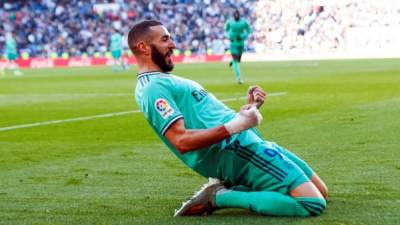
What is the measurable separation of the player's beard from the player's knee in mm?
1237

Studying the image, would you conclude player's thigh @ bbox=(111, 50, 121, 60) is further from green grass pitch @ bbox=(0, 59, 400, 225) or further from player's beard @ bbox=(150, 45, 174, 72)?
player's beard @ bbox=(150, 45, 174, 72)

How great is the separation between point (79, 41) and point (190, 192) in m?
53.3

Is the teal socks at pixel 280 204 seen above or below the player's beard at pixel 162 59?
below

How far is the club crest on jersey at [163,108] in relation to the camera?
6164 millimetres

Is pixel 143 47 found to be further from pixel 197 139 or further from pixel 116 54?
pixel 116 54

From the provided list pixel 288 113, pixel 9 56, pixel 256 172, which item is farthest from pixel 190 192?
Answer: pixel 9 56

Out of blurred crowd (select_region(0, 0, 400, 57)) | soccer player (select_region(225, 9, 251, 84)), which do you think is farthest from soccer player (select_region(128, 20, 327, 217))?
blurred crowd (select_region(0, 0, 400, 57))

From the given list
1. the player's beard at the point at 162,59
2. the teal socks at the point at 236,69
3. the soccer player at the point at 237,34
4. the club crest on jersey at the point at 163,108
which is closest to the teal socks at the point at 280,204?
the club crest on jersey at the point at 163,108

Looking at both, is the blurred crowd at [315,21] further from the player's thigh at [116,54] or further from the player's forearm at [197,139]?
the player's forearm at [197,139]

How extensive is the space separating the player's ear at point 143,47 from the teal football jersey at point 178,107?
0.48 ft

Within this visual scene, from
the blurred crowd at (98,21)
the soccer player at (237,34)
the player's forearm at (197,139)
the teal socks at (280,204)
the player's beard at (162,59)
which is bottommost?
the blurred crowd at (98,21)

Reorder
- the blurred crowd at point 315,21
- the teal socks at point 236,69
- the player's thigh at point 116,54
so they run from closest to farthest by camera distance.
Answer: the teal socks at point 236,69
the player's thigh at point 116,54
the blurred crowd at point 315,21

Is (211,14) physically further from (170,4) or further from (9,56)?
(9,56)

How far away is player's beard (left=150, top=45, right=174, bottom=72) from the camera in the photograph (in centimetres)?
641
